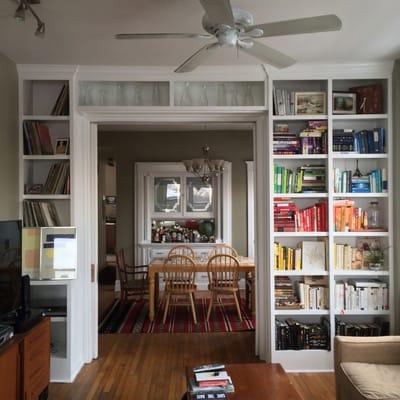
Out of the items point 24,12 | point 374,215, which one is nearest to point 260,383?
point 374,215

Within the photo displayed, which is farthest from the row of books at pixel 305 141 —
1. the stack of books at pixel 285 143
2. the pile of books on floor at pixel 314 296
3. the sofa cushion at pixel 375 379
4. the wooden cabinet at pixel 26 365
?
the wooden cabinet at pixel 26 365

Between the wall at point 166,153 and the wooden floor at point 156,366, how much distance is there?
9.13ft

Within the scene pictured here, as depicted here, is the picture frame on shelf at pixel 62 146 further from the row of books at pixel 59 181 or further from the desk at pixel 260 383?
the desk at pixel 260 383

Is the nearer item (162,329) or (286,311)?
(286,311)

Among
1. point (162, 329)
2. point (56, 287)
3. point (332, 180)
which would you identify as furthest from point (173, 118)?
point (162, 329)

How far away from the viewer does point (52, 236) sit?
3.46 m

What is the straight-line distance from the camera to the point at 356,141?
373cm

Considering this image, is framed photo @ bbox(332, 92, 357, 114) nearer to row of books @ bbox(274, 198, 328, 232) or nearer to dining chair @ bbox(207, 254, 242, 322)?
row of books @ bbox(274, 198, 328, 232)

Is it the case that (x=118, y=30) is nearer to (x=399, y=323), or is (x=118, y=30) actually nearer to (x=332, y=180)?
(x=332, y=180)

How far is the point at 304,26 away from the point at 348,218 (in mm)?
2225

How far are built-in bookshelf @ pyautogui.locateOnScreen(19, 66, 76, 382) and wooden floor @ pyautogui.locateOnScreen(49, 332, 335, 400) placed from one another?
15.5 inches

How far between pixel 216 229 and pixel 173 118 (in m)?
3.84

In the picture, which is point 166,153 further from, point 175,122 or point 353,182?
point 353,182

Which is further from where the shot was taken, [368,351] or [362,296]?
[362,296]
